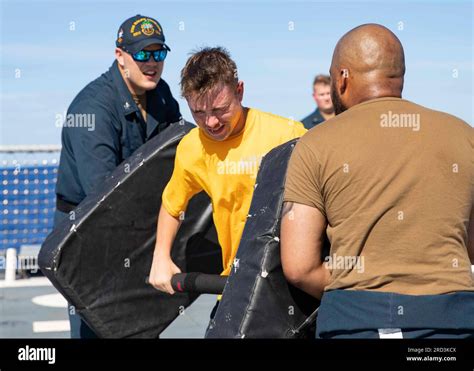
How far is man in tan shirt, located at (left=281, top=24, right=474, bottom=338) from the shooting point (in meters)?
2.50

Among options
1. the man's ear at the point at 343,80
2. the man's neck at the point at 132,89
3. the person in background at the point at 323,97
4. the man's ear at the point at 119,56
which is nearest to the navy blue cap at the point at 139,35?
the man's ear at the point at 119,56

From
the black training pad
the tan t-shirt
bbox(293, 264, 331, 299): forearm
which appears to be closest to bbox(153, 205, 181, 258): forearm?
the black training pad

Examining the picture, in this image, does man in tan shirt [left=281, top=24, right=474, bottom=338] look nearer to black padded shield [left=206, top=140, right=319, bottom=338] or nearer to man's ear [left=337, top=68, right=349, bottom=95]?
man's ear [left=337, top=68, right=349, bottom=95]

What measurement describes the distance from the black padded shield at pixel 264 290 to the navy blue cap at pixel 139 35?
68.8 inches

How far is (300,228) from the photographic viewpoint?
Answer: 2.55 meters

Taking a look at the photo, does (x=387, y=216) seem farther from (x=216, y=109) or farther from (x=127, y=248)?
(x=127, y=248)

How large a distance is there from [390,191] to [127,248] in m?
2.27

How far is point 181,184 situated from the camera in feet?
12.5

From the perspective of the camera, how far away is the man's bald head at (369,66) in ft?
8.65

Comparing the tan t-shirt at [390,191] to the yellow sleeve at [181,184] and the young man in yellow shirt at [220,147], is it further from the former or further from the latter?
the yellow sleeve at [181,184]

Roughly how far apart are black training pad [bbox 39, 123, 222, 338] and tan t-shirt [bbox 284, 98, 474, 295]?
1.86 meters

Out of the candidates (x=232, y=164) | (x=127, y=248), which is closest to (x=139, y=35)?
(x=127, y=248)
